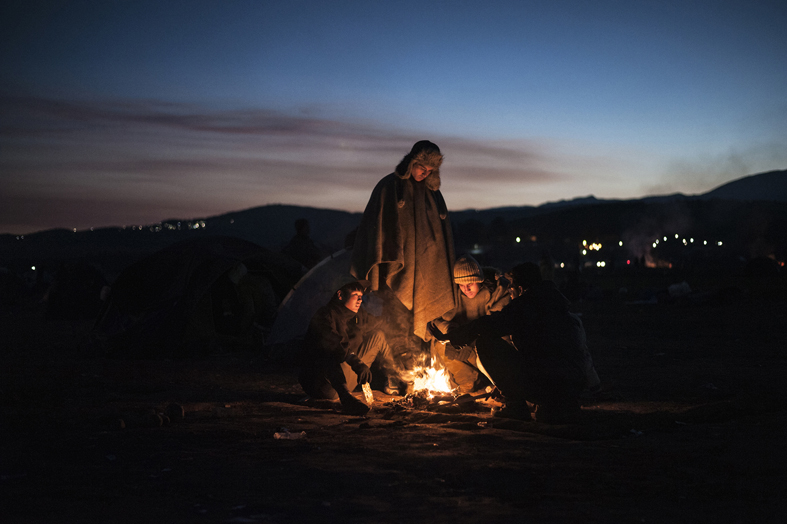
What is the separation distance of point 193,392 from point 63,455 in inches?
132

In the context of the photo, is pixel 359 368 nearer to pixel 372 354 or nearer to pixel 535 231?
pixel 372 354

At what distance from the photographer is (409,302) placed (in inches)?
291

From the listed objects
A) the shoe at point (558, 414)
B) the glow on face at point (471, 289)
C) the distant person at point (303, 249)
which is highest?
Result: the distant person at point (303, 249)

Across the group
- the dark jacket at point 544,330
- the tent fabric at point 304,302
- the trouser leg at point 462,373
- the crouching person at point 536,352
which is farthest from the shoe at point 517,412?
the tent fabric at point 304,302

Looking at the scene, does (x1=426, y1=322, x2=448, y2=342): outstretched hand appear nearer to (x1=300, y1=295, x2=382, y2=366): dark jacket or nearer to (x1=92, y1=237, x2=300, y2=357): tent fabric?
(x1=300, y1=295, x2=382, y2=366): dark jacket

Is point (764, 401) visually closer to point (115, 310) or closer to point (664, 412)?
point (664, 412)

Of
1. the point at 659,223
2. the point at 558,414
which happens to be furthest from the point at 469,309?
the point at 659,223

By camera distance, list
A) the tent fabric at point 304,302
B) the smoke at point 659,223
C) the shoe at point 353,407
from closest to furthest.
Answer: the shoe at point 353,407 → the tent fabric at point 304,302 → the smoke at point 659,223

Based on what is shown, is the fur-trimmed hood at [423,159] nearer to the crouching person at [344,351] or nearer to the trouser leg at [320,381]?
the crouching person at [344,351]

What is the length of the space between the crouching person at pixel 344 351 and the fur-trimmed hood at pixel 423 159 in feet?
4.57

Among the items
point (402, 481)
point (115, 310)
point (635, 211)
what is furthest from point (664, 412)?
point (635, 211)

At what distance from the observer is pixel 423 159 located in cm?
720

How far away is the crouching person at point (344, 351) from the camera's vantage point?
21.7 ft

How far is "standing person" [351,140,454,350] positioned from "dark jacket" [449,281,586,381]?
159 cm
